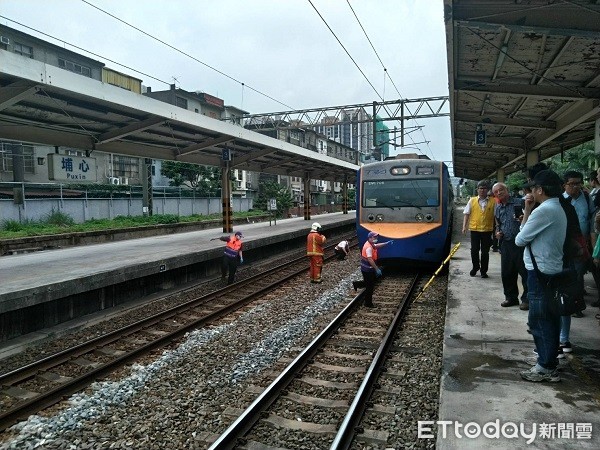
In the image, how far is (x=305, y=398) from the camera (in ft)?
14.9

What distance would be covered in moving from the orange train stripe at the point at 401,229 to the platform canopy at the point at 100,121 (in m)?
5.49

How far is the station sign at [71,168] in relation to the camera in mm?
10062

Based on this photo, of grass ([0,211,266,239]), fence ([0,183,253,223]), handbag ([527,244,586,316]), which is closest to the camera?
handbag ([527,244,586,316])

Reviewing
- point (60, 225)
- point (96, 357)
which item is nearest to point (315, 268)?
point (96, 357)

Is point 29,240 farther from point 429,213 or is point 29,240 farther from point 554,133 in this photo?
point 554,133

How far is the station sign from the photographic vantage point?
10.1m

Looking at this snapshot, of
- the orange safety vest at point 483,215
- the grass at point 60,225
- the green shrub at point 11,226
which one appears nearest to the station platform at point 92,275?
the grass at point 60,225

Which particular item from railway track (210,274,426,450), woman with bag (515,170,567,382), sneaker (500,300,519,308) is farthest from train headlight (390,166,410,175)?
woman with bag (515,170,567,382)

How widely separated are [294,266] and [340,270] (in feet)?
5.94

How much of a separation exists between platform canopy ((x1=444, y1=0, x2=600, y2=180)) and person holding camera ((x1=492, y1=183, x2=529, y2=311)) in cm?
224

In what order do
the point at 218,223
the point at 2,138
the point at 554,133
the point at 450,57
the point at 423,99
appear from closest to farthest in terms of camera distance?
the point at 450,57 → the point at 2,138 → the point at 554,133 → the point at 423,99 → the point at 218,223

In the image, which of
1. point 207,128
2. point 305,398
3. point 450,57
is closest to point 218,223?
point 207,128

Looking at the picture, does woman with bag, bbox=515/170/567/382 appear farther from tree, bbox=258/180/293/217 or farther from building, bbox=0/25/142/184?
A: tree, bbox=258/180/293/217

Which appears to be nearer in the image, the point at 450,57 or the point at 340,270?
the point at 450,57
